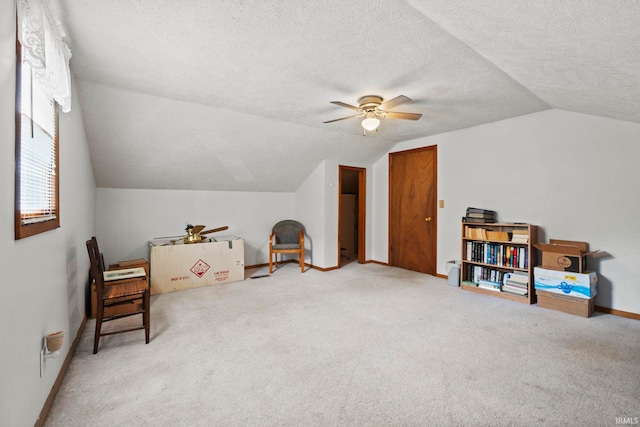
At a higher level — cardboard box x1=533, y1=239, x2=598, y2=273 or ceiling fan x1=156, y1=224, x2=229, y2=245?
ceiling fan x1=156, y1=224, x2=229, y2=245

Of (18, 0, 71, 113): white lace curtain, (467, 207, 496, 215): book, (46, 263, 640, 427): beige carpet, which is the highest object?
(18, 0, 71, 113): white lace curtain

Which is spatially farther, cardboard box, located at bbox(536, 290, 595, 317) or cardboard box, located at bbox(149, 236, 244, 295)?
cardboard box, located at bbox(149, 236, 244, 295)

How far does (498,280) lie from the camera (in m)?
3.84

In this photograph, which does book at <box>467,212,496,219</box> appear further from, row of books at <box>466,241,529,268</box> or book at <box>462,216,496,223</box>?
row of books at <box>466,241,529,268</box>

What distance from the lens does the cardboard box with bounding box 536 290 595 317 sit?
10.2 ft

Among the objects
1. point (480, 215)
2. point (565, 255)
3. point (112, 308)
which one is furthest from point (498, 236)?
point (112, 308)

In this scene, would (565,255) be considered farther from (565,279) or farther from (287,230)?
(287,230)

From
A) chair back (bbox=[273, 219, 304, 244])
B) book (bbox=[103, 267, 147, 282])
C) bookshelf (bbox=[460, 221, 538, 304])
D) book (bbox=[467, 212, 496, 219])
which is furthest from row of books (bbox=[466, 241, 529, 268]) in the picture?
book (bbox=[103, 267, 147, 282])

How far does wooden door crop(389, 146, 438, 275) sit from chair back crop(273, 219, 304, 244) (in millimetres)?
1682

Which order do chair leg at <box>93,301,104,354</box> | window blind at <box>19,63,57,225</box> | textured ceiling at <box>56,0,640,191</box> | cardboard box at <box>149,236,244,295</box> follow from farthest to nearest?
cardboard box at <box>149,236,244,295</box>, chair leg at <box>93,301,104,354</box>, textured ceiling at <box>56,0,640,191</box>, window blind at <box>19,63,57,225</box>

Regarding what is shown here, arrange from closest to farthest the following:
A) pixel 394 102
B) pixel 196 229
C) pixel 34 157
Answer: pixel 34 157 → pixel 394 102 → pixel 196 229

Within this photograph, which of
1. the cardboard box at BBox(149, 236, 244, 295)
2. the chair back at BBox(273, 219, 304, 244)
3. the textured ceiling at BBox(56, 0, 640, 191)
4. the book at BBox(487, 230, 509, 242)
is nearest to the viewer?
the textured ceiling at BBox(56, 0, 640, 191)

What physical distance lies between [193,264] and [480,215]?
12.8 ft

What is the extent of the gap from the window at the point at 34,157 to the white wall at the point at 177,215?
2394 mm
